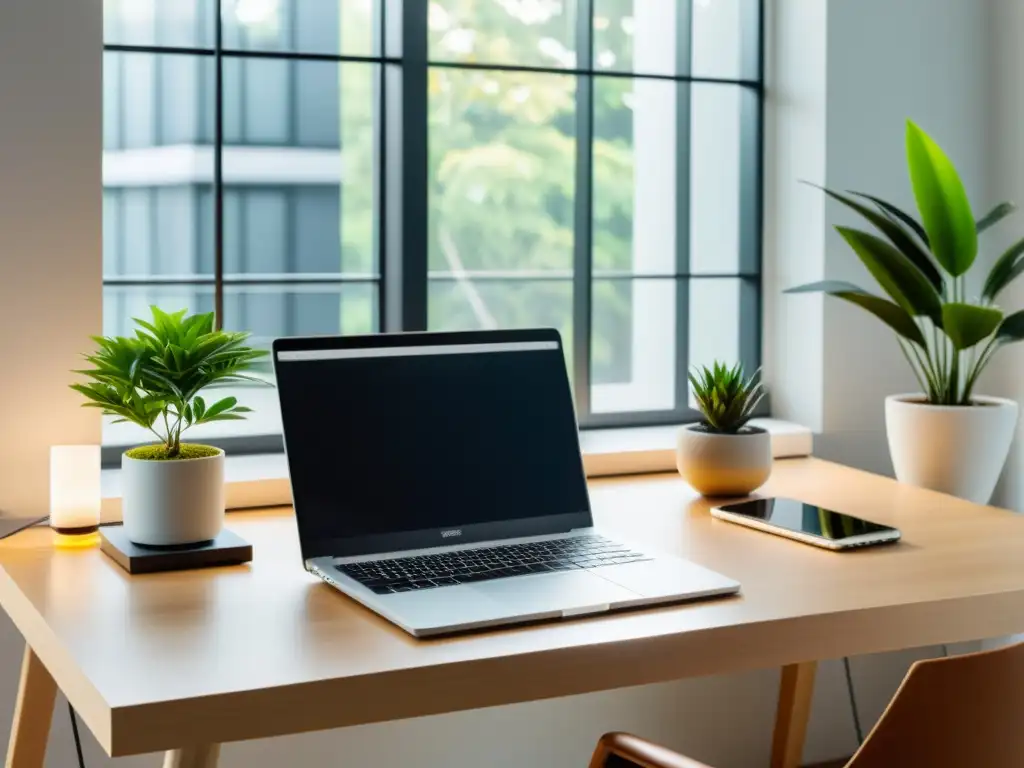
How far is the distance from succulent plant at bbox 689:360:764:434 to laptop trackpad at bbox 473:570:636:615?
64 cm

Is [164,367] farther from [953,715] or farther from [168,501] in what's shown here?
[953,715]

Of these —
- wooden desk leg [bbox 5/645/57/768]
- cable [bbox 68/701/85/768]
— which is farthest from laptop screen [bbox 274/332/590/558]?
cable [bbox 68/701/85/768]

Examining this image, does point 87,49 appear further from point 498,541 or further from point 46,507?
point 498,541

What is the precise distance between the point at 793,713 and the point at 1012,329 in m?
0.87

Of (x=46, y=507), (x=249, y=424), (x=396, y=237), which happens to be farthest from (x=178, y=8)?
(x=46, y=507)

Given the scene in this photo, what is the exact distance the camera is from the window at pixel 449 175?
2.62m

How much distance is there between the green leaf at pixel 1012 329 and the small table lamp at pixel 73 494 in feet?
5.59

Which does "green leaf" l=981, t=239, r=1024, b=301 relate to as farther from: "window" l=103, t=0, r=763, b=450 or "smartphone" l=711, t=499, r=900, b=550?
"smartphone" l=711, t=499, r=900, b=550

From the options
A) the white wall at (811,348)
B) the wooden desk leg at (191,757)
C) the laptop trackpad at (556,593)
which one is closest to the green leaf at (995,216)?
the white wall at (811,348)

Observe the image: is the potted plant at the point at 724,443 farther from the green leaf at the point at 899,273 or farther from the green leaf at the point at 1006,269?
the green leaf at the point at 1006,269

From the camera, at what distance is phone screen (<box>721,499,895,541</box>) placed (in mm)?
2031

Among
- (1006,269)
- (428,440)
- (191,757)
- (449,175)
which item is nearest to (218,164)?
(449,175)

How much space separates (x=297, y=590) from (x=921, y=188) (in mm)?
1525

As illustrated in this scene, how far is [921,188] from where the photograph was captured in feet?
8.70
